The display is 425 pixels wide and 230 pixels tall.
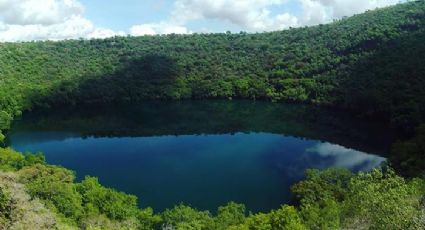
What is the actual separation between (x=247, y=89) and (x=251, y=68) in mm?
17618

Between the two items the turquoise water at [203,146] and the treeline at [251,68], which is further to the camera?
the treeline at [251,68]

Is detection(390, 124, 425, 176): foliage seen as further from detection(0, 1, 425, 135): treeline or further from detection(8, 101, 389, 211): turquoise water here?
detection(0, 1, 425, 135): treeline

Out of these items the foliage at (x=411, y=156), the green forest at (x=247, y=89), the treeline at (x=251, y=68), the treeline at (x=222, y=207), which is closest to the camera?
the treeline at (x=222, y=207)

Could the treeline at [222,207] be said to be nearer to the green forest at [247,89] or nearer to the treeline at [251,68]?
the green forest at [247,89]

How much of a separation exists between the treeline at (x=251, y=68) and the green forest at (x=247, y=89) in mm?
395

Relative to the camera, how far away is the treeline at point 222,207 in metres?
27.5

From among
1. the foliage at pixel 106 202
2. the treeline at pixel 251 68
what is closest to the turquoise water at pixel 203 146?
the treeline at pixel 251 68

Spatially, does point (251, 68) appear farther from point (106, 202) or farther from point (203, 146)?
point (106, 202)

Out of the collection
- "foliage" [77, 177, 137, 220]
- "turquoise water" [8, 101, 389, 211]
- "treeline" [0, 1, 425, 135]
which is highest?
"treeline" [0, 1, 425, 135]

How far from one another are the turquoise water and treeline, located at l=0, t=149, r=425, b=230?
11272mm

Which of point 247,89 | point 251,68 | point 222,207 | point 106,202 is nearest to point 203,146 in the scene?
point 222,207

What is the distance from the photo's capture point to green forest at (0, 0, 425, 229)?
39.2 m

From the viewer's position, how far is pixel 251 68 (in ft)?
551

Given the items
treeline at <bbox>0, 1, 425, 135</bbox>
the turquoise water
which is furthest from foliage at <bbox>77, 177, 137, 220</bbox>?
treeline at <bbox>0, 1, 425, 135</bbox>
